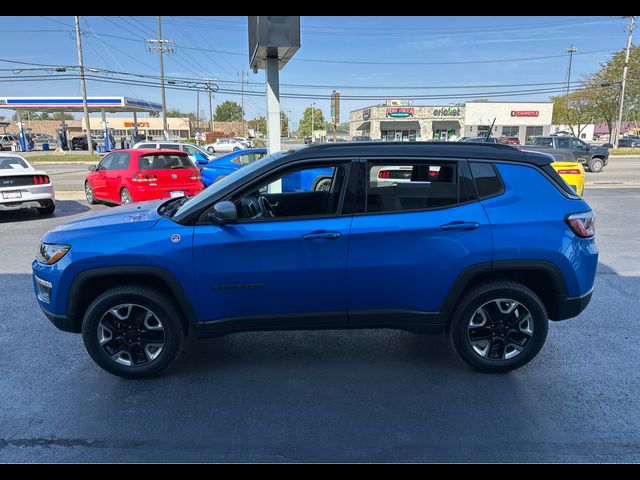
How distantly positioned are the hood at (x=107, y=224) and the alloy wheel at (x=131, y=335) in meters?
0.60

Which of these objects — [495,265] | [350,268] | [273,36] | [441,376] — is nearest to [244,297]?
[350,268]

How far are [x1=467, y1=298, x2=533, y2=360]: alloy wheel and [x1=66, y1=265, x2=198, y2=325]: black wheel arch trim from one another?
224 centimetres

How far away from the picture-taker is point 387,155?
3.49m

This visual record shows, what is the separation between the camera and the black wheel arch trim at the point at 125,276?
3.28m

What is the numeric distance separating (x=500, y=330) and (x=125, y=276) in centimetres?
299

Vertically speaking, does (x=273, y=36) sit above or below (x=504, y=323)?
above

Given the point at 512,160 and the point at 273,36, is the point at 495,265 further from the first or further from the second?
the point at 273,36

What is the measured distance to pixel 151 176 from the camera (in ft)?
34.2

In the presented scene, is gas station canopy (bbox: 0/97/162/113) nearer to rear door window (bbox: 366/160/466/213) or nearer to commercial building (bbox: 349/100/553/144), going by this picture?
commercial building (bbox: 349/100/553/144)

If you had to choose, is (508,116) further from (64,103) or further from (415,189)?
(415,189)

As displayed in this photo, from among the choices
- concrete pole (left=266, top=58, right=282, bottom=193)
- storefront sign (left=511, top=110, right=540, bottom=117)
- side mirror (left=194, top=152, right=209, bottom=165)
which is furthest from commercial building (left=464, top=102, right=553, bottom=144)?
concrete pole (left=266, top=58, right=282, bottom=193)

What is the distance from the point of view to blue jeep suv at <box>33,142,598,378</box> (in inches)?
130

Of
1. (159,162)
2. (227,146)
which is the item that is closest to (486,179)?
(159,162)

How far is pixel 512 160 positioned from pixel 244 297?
2.36 m
